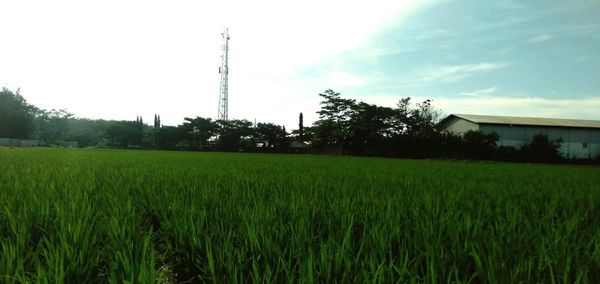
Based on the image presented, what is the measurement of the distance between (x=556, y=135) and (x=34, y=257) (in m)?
41.7

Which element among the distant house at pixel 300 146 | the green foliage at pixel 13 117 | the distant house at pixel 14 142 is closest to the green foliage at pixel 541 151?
the distant house at pixel 300 146

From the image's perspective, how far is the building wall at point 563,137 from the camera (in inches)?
1313

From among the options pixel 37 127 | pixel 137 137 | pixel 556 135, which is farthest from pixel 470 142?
pixel 37 127

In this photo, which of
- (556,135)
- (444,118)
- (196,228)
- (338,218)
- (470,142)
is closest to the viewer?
(196,228)

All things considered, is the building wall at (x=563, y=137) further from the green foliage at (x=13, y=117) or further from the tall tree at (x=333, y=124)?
the green foliage at (x=13, y=117)

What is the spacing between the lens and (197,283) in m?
1.62

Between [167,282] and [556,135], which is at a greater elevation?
[556,135]

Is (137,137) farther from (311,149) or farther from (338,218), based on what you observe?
(338,218)

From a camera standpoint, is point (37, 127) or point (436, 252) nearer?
point (436, 252)

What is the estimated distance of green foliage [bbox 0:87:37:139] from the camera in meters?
51.6

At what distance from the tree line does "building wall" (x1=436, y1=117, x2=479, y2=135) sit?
67.4 inches

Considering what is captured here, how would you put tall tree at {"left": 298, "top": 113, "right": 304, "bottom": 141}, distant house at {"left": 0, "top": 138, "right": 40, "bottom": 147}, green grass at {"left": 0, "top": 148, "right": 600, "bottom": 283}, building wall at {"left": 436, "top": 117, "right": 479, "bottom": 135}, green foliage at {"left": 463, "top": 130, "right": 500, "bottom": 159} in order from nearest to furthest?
green grass at {"left": 0, "top": 148, "right": 600, "bottom": 283} → green foliage at {"left": 463, "top": 130, "right": 500, "bottom": 159} → building wall at {"left": 436, "top": 117, "right": 479, "bottom": 135} → distant house at {"left": 0, "top": 138, "right": 40, "bottom": 147} → tall tree at {"left": 298, "top": 113, "right": 304, "bottom": 141}

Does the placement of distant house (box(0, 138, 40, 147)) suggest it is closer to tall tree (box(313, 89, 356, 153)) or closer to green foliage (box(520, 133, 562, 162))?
tall tree (box(313, 89, 356, 153))

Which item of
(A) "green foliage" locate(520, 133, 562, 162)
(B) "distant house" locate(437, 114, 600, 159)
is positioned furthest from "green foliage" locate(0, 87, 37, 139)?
(A) "green foliage" locate(520, 133, 562, 162)
